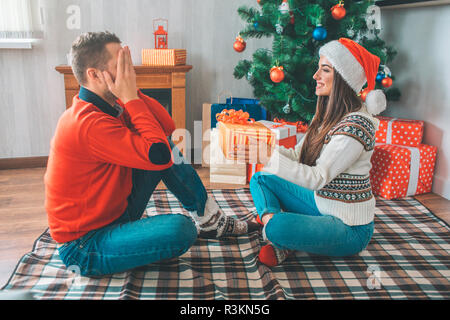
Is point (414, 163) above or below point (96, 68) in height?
below

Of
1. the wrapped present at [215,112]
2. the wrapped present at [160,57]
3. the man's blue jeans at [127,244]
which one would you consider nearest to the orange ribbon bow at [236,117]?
the wrapped present at [215,112]

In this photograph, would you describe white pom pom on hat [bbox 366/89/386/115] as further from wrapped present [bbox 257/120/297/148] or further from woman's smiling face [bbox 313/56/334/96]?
wrapped present [bbox 257/120/297/148]

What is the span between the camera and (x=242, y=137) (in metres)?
2.48

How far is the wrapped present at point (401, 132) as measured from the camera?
2494 mm

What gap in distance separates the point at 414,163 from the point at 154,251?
1.75 m

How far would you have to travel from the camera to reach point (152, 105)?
155 centimetres

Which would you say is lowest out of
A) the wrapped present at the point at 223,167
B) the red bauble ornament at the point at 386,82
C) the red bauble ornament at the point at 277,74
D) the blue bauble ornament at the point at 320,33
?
the wrapped present at the point at 223,167

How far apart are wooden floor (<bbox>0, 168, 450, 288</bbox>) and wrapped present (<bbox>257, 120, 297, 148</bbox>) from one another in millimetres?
420

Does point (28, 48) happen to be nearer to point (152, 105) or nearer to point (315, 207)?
point (152, 105)

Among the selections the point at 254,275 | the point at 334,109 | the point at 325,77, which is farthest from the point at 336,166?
the point at 254,275

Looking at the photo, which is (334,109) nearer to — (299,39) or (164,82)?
(299,39)

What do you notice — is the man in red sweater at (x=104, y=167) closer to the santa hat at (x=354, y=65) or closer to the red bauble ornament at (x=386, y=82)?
the santa hat at (x=354, y=65)
